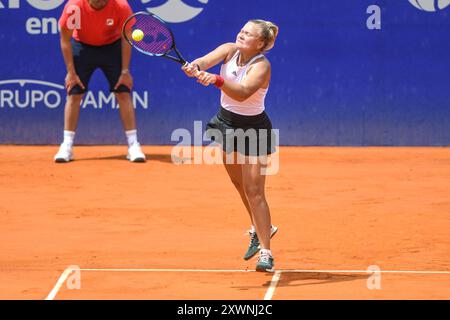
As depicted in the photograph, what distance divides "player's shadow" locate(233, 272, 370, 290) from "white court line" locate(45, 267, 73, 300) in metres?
1.12

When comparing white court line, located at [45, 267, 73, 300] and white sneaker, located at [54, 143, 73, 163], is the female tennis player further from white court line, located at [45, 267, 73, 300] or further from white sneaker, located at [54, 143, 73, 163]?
white sneaker, located at [54, 143, 73, 163]

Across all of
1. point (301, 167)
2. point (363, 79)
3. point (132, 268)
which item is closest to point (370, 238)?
point (132, 268)

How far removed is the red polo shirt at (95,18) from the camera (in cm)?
1187

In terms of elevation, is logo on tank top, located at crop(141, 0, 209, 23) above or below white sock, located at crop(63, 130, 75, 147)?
above

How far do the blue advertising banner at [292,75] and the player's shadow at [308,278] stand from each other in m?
6.17

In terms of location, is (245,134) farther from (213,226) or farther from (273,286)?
(213,226)

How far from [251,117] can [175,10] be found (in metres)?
5.97

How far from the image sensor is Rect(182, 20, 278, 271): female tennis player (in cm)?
709

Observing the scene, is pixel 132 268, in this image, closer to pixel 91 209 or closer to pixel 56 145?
pixel 91 209

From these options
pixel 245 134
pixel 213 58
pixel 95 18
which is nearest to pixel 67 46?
pixel 95 18

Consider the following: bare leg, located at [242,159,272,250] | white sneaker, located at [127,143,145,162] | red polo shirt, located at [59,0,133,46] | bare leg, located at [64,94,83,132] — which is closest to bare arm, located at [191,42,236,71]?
bare leg, located at [242,159,272,250]

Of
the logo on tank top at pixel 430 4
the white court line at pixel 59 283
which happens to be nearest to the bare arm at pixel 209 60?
the white court line at pixel 59 283

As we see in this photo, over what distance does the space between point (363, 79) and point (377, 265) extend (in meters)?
5.98

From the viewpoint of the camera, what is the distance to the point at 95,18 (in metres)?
11.9
